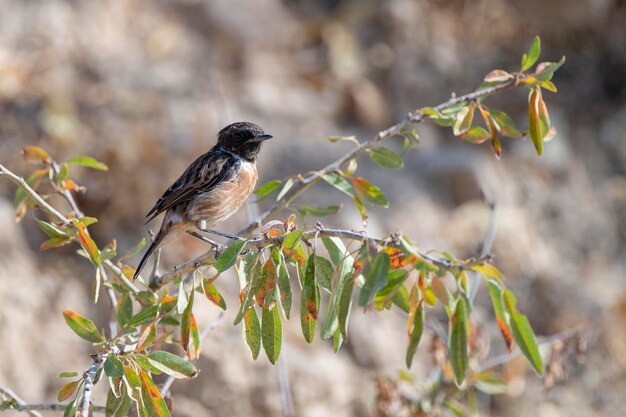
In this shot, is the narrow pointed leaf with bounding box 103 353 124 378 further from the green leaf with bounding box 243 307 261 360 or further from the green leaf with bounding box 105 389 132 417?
the green leaf with bounding box 243 307 261 360

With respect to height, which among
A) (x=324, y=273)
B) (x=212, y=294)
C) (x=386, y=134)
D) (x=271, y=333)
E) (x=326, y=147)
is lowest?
(x=271, y=333)

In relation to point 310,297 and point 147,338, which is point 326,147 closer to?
point 147,338

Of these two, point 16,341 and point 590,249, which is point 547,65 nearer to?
point 16,341

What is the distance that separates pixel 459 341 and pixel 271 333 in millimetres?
654

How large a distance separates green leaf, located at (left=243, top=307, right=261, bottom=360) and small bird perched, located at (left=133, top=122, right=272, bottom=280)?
1.82 m

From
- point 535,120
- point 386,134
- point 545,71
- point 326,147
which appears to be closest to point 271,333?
point 386,134

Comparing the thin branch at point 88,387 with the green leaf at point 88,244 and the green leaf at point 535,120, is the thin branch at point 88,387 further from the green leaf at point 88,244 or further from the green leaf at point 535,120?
the green leaf at point 535,120

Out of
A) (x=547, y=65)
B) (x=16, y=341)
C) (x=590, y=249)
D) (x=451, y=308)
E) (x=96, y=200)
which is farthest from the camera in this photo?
(x=590, y=249)

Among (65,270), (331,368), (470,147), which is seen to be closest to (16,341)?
(65,270)

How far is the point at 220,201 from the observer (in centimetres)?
470

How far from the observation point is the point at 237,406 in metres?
6.30

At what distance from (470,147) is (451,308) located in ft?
18.9

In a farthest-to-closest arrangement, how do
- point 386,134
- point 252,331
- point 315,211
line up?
point 315,211
point 386,134
point 252,331

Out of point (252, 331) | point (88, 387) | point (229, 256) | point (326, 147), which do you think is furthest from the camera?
point (326, 147)
